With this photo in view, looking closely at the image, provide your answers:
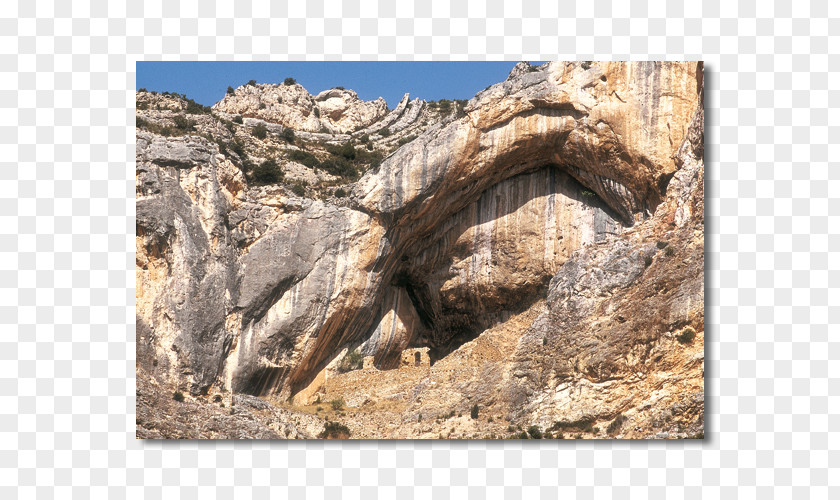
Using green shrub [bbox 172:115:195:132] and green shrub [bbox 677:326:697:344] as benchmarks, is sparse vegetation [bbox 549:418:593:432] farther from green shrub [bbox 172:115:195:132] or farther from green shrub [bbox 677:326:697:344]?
green shrub [bbox 172:115:195:132]

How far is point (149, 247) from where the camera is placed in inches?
773

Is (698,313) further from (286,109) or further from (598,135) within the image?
(286,109)

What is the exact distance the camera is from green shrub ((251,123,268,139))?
2540cm

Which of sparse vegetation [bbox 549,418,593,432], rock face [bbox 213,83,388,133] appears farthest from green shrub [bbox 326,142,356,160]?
sparse vegetation [bbox 549,418,593,432]

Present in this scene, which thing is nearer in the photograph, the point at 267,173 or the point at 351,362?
the point at 351,362

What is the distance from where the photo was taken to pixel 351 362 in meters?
22.6

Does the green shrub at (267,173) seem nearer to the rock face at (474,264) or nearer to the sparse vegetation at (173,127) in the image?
the rock face at (474,264)

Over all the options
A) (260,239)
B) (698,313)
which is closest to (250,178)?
(260,239)

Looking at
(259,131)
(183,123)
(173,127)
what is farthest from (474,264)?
(173,127)

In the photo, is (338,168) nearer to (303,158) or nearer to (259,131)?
(303,158)

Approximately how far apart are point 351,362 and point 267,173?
421 cm

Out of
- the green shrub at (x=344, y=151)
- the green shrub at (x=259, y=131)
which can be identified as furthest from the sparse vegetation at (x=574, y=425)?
the green shrub at (x=259, y=131)

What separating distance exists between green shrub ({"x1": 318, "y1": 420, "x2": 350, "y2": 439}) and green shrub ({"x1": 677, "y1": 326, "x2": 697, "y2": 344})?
5697mm
